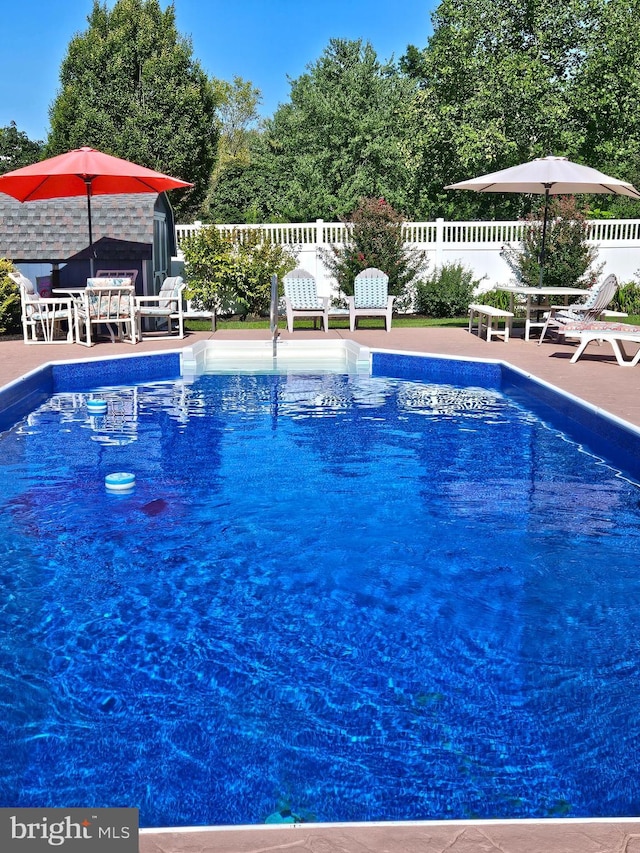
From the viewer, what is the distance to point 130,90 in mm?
29062

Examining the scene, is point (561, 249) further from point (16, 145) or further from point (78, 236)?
point (16, 145)

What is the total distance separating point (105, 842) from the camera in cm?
203

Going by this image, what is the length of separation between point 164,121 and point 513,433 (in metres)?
24.5

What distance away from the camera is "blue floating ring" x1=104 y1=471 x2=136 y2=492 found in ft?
21.1

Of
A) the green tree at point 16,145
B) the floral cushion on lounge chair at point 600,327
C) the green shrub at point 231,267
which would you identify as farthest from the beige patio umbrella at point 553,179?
the green tree at point 16,145

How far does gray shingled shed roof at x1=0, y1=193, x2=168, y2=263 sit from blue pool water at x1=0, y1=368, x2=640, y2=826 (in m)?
7.88

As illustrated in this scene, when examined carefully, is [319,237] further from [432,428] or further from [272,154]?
[272,154]

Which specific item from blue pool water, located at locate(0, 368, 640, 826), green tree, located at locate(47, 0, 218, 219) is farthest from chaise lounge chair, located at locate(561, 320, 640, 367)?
green tree, located at locate(47, 0, 218, 219)

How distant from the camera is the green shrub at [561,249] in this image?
18031mm

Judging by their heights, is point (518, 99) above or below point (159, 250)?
above

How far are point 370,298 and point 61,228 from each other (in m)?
5.68

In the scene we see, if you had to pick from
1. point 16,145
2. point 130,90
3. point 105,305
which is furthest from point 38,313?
point 16,145

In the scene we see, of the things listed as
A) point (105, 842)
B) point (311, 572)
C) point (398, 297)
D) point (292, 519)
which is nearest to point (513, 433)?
point (292, 519)

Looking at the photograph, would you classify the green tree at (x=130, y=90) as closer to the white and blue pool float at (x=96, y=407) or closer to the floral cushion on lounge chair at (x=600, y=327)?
the floral cushion on lounge chair at (x=600, y=327)
